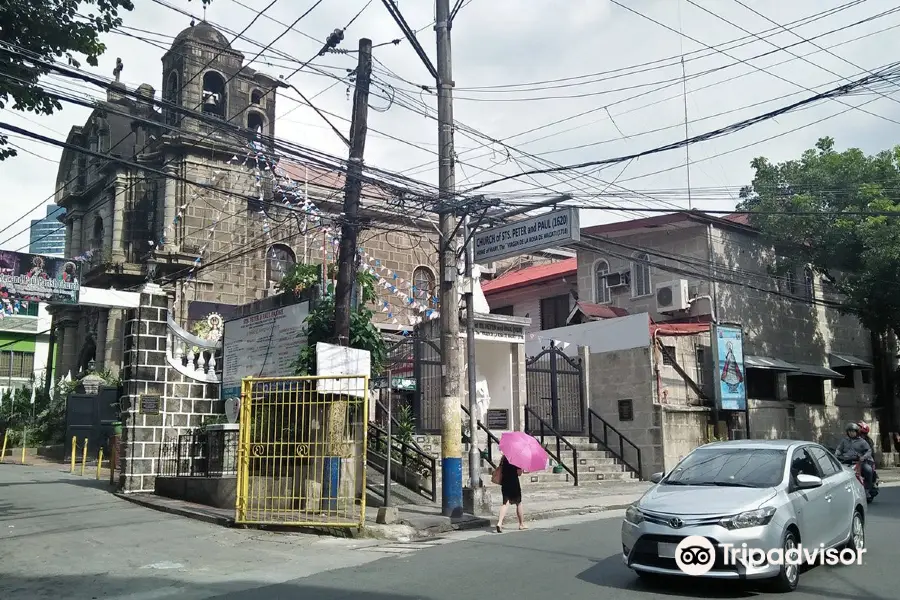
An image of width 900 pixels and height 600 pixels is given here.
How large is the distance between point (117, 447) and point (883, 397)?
27773 mm

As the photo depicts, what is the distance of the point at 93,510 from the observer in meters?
13.7

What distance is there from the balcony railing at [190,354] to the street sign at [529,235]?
6.25m

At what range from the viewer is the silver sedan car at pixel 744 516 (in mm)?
7086

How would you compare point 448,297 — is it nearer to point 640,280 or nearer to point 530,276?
point 640,280

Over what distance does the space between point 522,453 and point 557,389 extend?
10623 mm

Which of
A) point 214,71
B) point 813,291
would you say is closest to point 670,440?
point 813,291

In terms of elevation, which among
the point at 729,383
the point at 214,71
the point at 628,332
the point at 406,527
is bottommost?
the point at 406,527

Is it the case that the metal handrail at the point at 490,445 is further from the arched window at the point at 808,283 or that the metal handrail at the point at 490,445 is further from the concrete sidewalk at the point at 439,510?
the arched window at the point at 808,283

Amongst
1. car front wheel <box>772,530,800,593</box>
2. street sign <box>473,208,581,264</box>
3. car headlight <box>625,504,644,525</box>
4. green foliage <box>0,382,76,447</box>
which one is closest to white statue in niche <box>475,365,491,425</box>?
street sign <box>473,208,581,264</box>

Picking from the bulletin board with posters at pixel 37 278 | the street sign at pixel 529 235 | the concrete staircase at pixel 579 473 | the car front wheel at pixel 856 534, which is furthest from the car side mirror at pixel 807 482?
the bulletin board with posters at pixel 37 278

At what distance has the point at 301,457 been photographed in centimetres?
1206

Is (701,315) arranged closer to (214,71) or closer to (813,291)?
(813,291)

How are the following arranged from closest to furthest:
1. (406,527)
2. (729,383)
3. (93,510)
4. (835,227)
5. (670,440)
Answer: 1. (406,527)
2. (93,510)
3. (670,440)
4. (729,383)
5. (835,227)

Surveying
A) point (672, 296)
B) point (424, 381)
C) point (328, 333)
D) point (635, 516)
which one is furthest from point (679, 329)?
point (635, 516)
